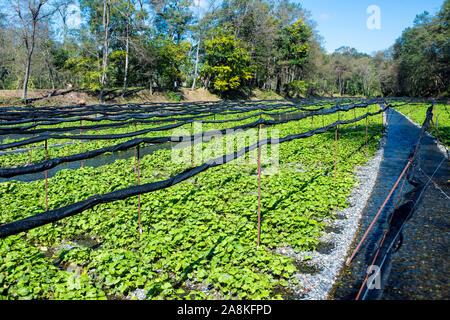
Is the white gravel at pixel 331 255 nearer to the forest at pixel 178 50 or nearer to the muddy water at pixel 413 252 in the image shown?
the muddy water at pixel 413 252

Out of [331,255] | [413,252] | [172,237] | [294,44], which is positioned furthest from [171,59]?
[413,252]

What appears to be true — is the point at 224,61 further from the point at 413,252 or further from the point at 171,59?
the point at 413,252

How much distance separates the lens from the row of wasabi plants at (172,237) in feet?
11.5

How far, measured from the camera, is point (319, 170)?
321 inches

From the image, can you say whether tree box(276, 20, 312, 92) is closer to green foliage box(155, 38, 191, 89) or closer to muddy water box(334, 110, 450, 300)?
green foliage box(155, 38, 191, 89)

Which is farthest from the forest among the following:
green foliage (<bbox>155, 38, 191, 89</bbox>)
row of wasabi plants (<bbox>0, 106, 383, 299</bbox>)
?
row of wasabi plants (<bbox>0, 106, 383, 299</bbox>)

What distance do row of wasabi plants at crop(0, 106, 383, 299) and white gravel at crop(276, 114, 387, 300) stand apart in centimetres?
13

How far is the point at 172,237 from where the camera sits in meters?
4.61

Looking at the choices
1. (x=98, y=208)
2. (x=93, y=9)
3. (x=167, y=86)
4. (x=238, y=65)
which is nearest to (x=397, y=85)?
(x=238, y=65)

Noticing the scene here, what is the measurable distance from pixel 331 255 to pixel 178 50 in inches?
1511

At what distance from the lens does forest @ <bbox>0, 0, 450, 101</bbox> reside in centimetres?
3103

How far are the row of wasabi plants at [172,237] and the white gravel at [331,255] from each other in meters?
0.13

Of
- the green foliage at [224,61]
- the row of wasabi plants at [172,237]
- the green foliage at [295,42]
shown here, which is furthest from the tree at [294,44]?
the row of wasabi plants at [172,237]
